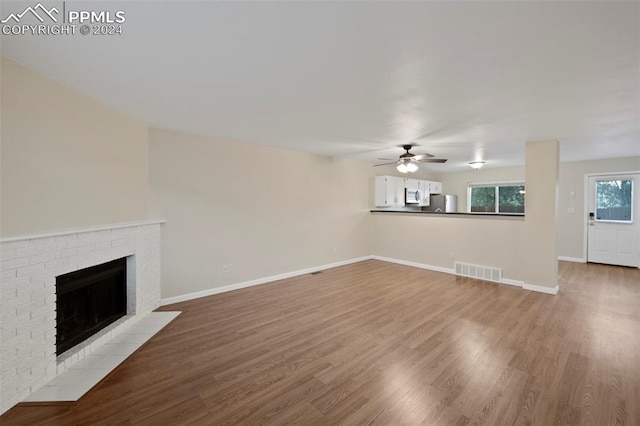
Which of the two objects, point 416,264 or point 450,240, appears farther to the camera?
point 416,264

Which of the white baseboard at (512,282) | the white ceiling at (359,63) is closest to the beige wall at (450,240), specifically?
the white baseboard at (512,282)

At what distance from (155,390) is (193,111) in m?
2.71

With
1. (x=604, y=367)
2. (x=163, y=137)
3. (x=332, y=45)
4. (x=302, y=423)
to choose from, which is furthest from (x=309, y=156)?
(x=604, y=367)

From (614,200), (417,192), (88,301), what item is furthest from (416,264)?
(88,301)

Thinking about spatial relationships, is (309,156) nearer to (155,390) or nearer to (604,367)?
(155,390)

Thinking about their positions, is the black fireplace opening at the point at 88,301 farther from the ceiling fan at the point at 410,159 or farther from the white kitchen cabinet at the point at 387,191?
the white kitchen cabinet at the point at 387,191

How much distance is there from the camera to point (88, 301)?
2.69m

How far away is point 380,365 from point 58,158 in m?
3.42

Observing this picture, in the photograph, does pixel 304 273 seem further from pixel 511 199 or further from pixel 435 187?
pixel 511 199

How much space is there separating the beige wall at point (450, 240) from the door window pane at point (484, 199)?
137 inches

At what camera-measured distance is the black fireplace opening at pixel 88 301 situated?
2.38m

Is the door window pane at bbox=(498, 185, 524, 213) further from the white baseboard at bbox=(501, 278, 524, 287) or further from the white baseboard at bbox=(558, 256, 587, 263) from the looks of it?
the white baseboard at bbox=(501, 278, 524, 287)

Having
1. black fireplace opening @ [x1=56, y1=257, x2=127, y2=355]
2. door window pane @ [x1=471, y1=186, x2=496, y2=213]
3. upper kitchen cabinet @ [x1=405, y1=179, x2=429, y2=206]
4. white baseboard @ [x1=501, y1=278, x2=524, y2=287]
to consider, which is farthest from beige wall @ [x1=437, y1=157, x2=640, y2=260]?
black fireplace opening @ [x1=56, y1=257, x2=127, y2=355]

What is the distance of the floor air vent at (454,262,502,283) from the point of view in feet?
15.6
